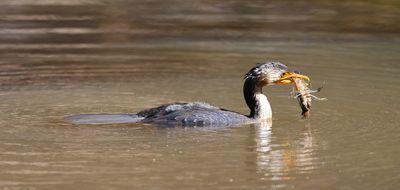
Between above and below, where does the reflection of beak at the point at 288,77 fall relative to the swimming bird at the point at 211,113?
above

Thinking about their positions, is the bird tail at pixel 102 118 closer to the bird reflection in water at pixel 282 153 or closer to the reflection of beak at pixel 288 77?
the bird reflection in water at pixel 282 153

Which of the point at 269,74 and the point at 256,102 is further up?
the point at 269,74

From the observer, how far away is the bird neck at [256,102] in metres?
12.9

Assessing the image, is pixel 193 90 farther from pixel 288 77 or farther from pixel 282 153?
pixel 282 153

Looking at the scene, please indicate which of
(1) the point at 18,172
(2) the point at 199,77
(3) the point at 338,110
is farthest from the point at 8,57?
(1) the point at 18,172

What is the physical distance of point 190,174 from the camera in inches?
407

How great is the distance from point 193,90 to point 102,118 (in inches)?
95.6

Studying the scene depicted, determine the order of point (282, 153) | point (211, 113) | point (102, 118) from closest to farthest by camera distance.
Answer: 1. point (282, 153)
2. point (211, 113)
3. point (102, 118)

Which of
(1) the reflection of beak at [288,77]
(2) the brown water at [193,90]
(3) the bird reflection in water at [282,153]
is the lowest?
(3) the bird reflection in water at [282,153]

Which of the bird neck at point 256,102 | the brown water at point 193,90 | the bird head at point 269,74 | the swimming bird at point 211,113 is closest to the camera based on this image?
the brown water at point 193,90

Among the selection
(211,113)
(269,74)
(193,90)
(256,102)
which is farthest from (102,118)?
(193,90)

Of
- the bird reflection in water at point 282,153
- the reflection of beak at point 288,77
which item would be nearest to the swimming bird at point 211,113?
the reflection of beak at point 288,77

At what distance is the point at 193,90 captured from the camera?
14.9 metres

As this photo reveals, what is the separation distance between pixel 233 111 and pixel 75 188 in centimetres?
379
